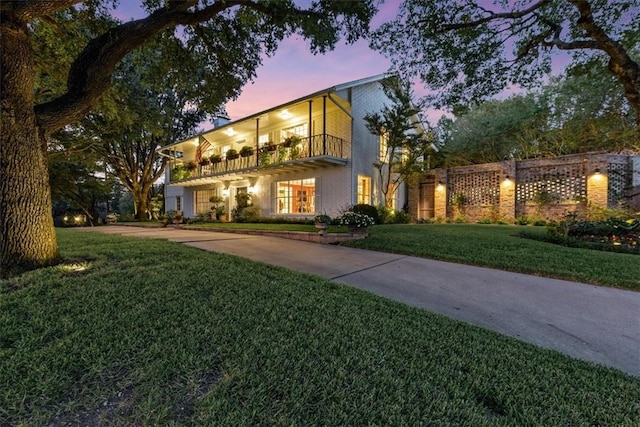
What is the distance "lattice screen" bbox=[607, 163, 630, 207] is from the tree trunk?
17.3 metres

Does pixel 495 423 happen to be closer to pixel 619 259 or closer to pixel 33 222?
pixel 33 222

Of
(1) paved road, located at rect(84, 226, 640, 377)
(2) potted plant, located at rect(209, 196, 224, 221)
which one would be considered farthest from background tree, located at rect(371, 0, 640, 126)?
(2) potted plant, located at rect(209, 196, 224, 221)

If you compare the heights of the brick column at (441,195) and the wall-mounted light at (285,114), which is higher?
the wall-mounted light at (285,114)

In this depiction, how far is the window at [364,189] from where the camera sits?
39.3ft

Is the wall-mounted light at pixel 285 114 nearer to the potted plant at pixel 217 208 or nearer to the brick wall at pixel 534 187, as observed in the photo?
the potted plant at pixel 217 208

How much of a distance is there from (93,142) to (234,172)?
8.13 m

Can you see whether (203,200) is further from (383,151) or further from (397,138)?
(397,138)

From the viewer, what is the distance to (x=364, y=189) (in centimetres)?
1244

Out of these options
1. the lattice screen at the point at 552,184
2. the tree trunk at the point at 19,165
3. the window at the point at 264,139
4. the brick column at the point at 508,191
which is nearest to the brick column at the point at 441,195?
the brick column at the point at 508,191

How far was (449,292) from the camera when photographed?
374cm

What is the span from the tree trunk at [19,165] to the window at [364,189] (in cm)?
1008

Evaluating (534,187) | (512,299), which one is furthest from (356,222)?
(534,187)

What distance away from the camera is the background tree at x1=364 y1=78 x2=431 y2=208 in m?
11.1

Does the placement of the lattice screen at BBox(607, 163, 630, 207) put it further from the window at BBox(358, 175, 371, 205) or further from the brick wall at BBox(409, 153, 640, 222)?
the window at BBox(358, 175, 371, 205)
